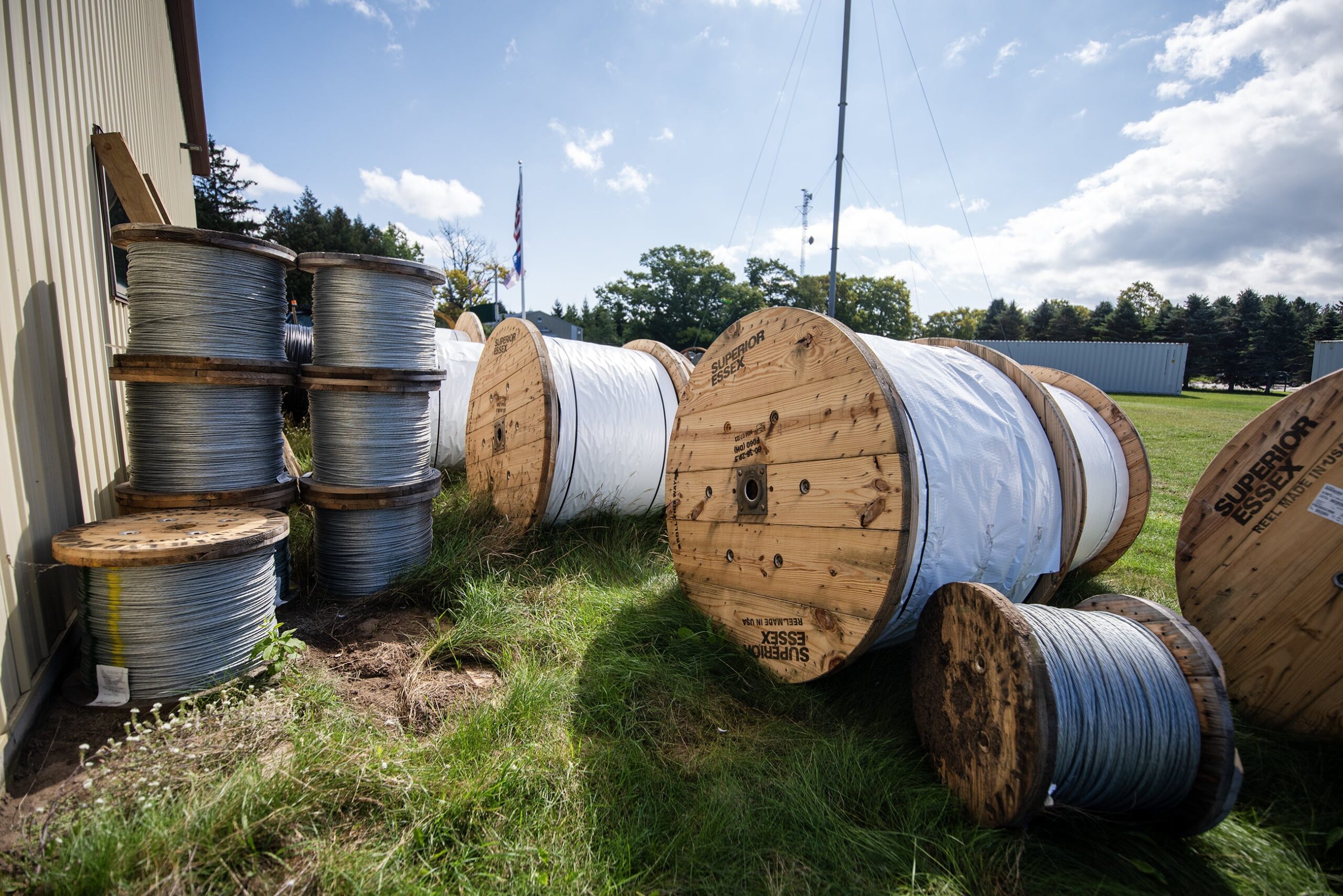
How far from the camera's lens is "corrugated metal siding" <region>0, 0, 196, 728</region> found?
2.34 metres

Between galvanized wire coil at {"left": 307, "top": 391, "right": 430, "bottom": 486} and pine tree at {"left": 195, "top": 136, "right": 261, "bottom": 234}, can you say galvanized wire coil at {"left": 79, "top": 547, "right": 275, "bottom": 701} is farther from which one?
pine tree at {"left": 195, "top": 136, "right": 261, "bottom": 234}

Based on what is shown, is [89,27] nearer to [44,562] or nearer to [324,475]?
[324,475]

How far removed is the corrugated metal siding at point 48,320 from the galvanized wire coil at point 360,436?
107 cm

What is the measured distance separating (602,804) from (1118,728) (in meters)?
1.75

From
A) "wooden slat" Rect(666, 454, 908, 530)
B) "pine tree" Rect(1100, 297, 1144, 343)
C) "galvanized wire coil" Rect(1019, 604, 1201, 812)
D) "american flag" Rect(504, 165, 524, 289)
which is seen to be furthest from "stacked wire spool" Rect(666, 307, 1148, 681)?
"pine tree" Rect(1100, 297, 1144, 343)

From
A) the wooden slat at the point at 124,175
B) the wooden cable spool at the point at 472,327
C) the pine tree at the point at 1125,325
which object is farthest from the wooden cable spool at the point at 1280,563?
the pine tree at the point at 1125,325

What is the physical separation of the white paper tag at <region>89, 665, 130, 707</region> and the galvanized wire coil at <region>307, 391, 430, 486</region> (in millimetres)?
1485

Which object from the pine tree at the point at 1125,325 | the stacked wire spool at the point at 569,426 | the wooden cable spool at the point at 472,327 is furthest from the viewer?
the pine tree at the point at 1125,325

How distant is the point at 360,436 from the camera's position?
12.2 feet

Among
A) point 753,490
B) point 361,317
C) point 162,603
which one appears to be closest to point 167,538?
point 162,603

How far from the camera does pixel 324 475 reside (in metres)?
3.79

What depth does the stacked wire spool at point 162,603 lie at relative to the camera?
2.37m

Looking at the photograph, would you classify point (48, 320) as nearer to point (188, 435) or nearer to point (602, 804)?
point (188, 435)

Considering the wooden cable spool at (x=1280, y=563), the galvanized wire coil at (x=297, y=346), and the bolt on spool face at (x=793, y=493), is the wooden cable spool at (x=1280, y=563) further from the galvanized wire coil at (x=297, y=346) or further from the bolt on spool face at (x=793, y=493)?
the galvanized wire coil at (x=297, y=346)
